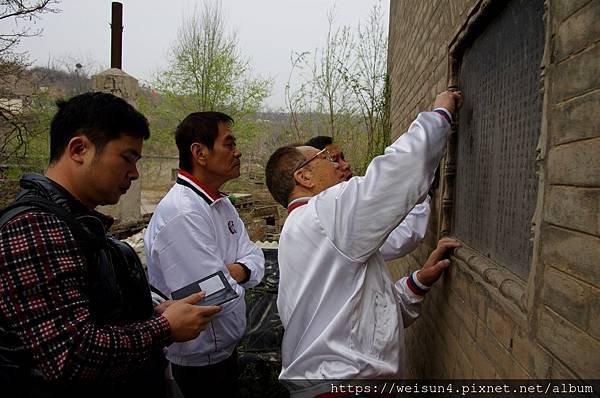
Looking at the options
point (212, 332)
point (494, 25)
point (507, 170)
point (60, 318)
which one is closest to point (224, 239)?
point (212, 332)

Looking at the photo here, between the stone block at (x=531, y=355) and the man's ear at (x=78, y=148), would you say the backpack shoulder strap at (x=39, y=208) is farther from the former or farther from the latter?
the stone block at (x=531, y=355)

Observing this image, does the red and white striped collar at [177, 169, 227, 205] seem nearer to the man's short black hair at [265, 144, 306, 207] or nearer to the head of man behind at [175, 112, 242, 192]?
the head of man behind at [175, 112, 242, 192]

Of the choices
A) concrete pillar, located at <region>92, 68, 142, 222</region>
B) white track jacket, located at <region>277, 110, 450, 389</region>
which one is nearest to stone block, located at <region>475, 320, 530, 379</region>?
white track jacket, located at <region>277, 110, 450, 389</region>

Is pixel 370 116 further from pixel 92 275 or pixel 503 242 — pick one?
pixel 92 275

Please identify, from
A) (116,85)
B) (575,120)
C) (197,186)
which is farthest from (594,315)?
(116,85)

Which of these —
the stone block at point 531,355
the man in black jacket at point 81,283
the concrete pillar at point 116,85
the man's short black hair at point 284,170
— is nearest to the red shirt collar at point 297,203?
the man's short black hair at point 284,170

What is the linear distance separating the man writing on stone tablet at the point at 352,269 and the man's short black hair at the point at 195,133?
89 centimetres

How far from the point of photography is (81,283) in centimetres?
124

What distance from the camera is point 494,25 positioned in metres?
1.75

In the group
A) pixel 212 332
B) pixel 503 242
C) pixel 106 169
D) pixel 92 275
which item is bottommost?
pixel 212 332

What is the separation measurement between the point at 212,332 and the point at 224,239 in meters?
0.52

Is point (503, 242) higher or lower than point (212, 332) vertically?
higher

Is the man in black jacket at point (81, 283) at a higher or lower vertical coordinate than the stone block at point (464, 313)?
higher

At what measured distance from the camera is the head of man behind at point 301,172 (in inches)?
79.5
